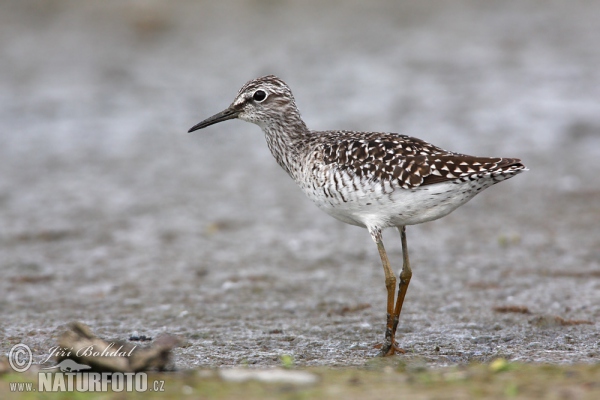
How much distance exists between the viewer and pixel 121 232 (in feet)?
38.2

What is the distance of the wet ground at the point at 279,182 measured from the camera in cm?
816

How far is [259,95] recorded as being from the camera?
27.7 feet

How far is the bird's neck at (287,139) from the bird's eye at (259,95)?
0.87 feet

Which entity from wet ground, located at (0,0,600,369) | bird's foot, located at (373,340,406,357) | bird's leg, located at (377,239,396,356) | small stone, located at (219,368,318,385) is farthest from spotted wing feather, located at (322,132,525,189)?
small stone, located at (219,368,318,385)

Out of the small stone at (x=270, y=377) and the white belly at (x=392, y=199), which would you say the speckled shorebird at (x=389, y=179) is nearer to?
the white belly at (x=392, y=199)

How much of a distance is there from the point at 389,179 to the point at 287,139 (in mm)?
1513

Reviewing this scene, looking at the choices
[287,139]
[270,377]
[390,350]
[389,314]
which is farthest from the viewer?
[287,139]

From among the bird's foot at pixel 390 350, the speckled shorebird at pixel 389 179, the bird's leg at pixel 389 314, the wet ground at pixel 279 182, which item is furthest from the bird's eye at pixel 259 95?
the bird's foot at pixel 390 350

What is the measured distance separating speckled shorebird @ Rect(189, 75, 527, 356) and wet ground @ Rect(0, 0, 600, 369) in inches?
44.8

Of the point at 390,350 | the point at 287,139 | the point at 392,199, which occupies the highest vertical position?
the point at 287,139

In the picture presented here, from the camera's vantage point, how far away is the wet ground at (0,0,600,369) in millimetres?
8164

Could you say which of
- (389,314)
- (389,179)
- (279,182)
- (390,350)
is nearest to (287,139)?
(389,179)

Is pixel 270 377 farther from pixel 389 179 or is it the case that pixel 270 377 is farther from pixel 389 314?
pixel 389 179

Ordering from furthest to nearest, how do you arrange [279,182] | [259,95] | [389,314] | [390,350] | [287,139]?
[279,182]
[259,95]
[287,139]
[389,314]
[390,350]
